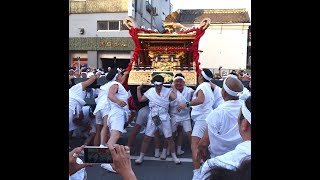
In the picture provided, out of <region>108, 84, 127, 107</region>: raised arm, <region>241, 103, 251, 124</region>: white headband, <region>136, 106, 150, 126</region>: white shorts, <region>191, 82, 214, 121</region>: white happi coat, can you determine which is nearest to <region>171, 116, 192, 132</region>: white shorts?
<region>136, 106, 150, 126</region>: white shorts

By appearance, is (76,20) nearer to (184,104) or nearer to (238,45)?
(238,45)

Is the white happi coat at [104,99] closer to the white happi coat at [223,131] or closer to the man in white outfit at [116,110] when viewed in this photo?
the man in white outfit at [116,110]

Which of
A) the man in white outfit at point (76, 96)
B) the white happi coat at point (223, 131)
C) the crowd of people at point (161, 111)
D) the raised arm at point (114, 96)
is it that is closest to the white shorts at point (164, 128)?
the crowd of people at point (161, 111)

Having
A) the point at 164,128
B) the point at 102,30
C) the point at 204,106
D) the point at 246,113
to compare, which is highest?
the point at 102,30

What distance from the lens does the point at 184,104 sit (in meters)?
4.55

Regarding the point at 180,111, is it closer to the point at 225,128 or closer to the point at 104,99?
the point at 104,99

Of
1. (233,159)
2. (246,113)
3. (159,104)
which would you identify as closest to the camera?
(233,159)

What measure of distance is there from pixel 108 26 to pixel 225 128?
15532mm

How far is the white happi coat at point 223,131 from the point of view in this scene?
2.74 meters

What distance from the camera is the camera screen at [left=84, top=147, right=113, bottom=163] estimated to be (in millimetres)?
1358

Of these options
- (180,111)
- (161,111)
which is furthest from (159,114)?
(180,111)

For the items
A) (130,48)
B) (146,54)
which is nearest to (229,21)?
(130,48)

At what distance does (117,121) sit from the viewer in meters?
4.41
